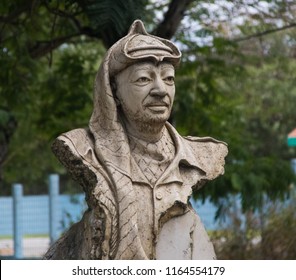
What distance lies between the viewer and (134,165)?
6488mm

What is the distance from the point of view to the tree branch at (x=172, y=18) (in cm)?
1089

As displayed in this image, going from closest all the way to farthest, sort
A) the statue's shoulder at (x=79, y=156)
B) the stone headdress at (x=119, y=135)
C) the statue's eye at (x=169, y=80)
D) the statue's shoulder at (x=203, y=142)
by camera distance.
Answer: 1. the stone headdress at (x=119, y=135)
2. the statue's shoulder at (x=79, y=156)
3. the statue's eye at (x=169, y=80)
4. the statue's shoulder at (x=203, y=142)

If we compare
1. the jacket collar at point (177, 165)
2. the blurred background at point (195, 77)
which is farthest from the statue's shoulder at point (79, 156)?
the blurred background at point (195, 77)

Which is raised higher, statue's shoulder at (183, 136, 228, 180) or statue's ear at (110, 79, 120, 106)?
statue's ear at (110, 79, 120, 106)

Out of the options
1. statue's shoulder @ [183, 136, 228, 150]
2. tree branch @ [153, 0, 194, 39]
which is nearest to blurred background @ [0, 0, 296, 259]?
tree branch @ [153, 0, 194, 39]

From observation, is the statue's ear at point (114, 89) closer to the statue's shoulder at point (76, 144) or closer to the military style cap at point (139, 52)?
the military style cap at point (139, 52)

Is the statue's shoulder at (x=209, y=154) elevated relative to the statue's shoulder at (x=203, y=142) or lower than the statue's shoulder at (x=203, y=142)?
lower

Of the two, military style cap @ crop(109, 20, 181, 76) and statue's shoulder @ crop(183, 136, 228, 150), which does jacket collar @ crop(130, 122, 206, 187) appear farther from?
military style cap @ crop(109, 20, 181, 76)

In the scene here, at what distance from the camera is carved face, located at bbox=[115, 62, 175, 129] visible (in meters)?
6.44

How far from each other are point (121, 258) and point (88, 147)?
0.77 m

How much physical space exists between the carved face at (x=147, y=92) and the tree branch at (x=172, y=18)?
14.6 ft

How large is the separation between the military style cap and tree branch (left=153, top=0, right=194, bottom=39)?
4282mm
